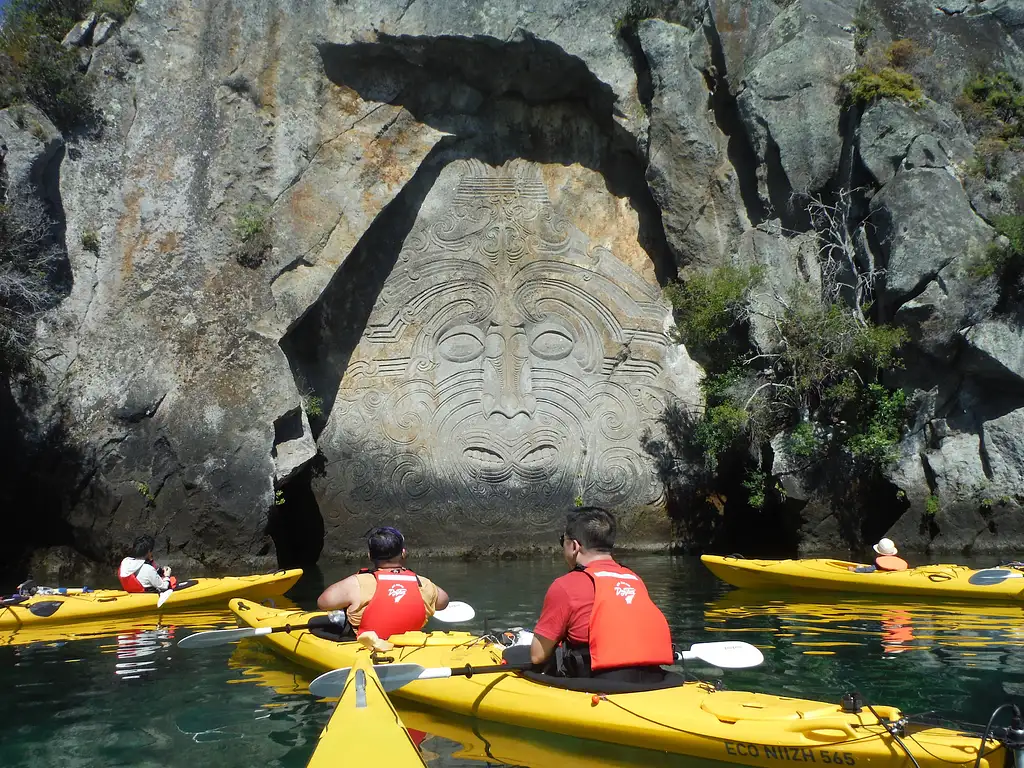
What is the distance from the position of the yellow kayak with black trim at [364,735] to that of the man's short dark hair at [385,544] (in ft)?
4.65

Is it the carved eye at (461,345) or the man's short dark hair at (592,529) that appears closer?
the man's short dark hair at (592,529)

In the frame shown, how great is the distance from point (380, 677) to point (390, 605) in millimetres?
953

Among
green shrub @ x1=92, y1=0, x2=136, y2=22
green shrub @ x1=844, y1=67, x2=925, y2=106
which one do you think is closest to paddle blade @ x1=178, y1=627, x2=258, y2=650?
green shrub @ x1=92, y1=0, x2=136, y2=22

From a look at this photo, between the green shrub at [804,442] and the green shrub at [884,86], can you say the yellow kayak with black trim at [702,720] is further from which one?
the green shrub at [884,86]

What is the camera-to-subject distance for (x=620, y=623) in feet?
15.7

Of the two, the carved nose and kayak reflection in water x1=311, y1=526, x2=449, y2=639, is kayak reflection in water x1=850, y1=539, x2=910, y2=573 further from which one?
the carved nose

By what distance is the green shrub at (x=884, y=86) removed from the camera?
46.9 ft

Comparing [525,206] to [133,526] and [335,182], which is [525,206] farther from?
[133,526]

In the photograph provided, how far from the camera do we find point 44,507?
13469 mm

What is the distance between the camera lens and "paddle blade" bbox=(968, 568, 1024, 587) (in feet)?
29.6

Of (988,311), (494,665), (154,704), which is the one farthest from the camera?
(988,311)

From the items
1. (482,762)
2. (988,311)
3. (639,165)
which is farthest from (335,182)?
(482,762)

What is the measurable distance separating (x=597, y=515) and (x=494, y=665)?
1.15 meters

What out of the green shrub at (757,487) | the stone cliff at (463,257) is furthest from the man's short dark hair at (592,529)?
the green shrub at (757,487)
